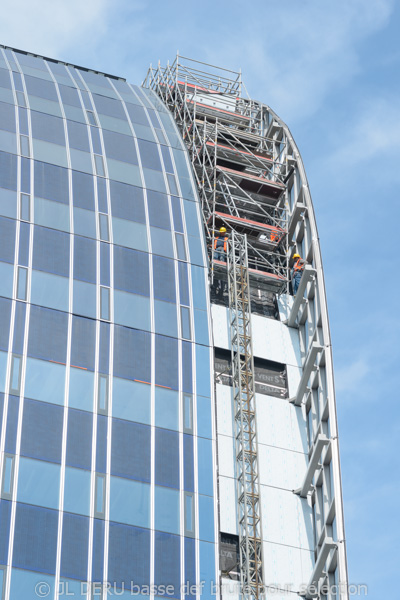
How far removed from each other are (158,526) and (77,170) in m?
25.4

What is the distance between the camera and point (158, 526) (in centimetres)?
6006

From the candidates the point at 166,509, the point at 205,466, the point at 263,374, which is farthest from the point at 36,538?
the point at 263,374

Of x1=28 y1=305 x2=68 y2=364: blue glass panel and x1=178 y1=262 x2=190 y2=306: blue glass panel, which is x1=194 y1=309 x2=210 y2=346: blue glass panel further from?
x1=28 y1=305 x2=68 y2=364: blue glass panel

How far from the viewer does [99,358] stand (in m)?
64.6

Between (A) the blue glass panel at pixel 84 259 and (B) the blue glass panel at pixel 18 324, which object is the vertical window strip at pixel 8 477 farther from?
(A) the blue glass panel at pixel 84 259

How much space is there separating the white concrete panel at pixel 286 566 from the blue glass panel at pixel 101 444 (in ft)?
35.0

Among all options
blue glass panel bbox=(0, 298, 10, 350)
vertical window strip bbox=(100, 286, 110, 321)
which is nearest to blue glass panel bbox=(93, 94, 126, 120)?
vertical window strip bbox=(100, 286, 110, 321)

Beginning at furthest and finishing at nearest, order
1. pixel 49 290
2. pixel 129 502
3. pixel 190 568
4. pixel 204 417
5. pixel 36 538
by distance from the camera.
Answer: pixel 49 290, pixel 204 417, pixel 129 502, pixel 190 568, pixel 36 538

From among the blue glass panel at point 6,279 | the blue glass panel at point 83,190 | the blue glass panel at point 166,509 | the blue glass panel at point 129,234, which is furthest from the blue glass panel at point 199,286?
the blue glass panel at point 166,509

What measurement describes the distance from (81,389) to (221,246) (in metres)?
18.3

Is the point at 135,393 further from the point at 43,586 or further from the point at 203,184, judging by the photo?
the point at 203,184

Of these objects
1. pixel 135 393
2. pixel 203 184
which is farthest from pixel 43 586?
pixel 203 184

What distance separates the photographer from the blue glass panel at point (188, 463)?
62344mm

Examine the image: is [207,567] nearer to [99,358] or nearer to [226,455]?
[226,455]
